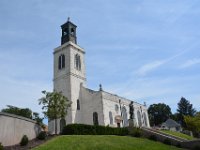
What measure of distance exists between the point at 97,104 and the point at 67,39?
51.2ft

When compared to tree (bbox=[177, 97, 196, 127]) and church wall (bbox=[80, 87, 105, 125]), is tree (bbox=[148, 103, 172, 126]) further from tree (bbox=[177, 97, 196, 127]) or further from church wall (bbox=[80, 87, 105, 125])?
church wall (bbox=[80, 87, 105, 125])

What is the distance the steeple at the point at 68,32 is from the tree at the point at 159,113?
49238 mm

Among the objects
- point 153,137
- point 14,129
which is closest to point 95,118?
point 153,137

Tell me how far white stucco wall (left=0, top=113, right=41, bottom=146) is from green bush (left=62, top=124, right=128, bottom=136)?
3.89 metres

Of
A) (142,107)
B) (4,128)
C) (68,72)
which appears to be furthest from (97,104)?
(4,128)

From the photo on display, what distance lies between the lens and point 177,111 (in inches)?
3573

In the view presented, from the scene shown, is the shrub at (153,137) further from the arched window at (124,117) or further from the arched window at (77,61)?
the arched window at (77,61)

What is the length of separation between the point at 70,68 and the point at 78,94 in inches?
208

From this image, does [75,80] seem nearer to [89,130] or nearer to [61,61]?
[61,61]

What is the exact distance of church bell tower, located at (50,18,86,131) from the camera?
1837 inches

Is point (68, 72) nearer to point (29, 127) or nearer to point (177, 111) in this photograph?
point (29, 127)

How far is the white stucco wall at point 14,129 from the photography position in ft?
79.9

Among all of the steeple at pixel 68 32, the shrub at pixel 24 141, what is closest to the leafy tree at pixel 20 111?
the steeple at pixel 68 32

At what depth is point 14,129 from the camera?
25.6m
